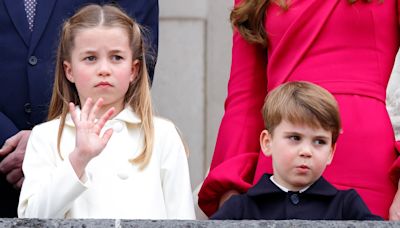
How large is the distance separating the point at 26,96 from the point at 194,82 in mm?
2147

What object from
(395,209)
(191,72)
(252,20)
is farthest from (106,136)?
(191,72)

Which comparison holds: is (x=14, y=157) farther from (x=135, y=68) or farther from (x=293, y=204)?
(x=293, y=204)

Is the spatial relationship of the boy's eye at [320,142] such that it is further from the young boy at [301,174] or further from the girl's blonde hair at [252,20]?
the girl's blonde hair at [252,20]

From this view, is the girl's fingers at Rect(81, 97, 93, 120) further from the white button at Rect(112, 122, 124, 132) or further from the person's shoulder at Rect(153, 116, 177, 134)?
the person's shoulder at Rect(153, 116, 177, 134)

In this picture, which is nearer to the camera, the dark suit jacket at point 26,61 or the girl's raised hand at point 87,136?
the girl's raised hand at point 87,136

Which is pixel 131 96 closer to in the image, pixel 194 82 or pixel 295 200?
pixel 295 200

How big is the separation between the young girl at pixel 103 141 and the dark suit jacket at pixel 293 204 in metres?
0.29

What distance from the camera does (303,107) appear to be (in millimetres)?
5398

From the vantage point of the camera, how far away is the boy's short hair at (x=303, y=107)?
5.39 metres

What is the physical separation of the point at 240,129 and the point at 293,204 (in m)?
0.53

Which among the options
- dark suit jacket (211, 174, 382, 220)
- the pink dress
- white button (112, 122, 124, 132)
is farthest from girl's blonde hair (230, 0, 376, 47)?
dark suit jacket (211, 174, 382, 220)

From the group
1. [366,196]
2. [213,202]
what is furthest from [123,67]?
[366,196]

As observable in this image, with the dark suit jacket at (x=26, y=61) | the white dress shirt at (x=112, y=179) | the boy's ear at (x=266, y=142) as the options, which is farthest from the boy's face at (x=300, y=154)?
the dark suit jacket at (x=26, y=61)

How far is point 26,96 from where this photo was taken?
243 inches
